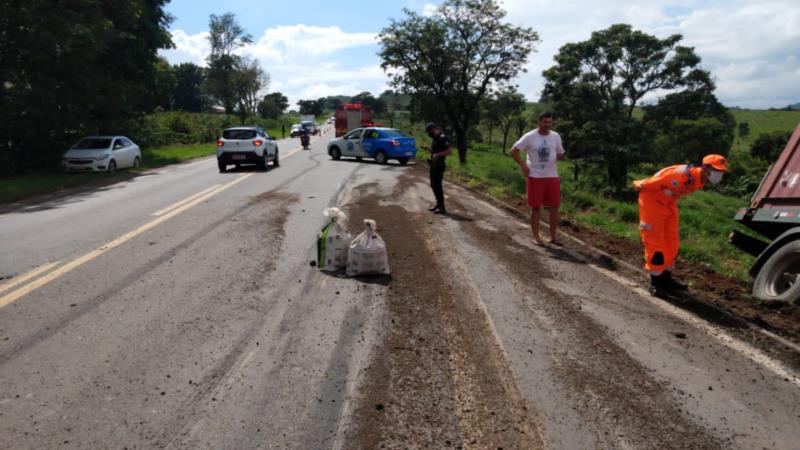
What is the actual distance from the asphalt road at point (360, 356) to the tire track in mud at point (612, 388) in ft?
0.05

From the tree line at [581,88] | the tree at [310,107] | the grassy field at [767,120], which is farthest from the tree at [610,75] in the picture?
the tree at [310,107]

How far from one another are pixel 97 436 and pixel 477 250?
5.11 m

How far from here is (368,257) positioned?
5.87 m

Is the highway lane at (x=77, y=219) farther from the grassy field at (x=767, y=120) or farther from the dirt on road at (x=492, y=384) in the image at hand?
the grassy field at (x=767, y=120)

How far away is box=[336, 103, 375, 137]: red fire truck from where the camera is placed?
1572 inches

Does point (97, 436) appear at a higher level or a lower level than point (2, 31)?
lower

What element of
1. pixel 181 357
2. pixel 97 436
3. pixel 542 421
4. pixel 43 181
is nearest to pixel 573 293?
pixel 542 421

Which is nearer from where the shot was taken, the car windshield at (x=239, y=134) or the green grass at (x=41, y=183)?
the green grass at (x=41, y=183)

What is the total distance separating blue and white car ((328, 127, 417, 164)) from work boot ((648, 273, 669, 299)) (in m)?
17.1

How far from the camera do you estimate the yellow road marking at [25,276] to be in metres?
5.44

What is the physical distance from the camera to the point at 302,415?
3.13 m

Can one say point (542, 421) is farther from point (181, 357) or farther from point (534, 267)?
point (534, 267)

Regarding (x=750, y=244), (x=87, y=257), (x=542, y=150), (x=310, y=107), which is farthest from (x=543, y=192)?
(x=310, y=107)

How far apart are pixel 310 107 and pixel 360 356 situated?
15052 cm
